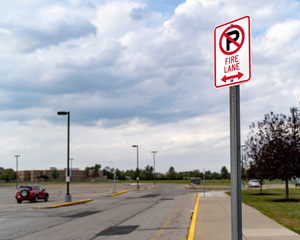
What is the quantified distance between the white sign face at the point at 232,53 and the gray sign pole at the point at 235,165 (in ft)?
0.46

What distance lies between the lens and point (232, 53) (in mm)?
3439

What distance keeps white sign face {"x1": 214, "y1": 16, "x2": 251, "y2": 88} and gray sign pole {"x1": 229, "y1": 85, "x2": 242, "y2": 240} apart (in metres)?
0.14

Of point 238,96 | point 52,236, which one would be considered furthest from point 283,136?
point 238,96

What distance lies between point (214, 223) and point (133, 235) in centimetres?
342

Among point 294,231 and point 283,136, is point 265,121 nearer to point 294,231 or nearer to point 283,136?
point 283,136

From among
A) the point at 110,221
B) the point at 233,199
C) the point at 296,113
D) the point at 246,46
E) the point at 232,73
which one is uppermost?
the point at 296,113

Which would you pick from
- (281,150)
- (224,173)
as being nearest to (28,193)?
(281,150)

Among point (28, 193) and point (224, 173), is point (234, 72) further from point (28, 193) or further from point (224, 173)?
point (224, 173)

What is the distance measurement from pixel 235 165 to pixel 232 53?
1082mm

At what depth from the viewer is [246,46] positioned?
3348mm

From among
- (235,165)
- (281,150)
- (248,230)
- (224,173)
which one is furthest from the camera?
(224,173)

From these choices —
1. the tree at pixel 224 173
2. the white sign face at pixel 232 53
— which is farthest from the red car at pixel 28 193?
the tree at pixel 224 173

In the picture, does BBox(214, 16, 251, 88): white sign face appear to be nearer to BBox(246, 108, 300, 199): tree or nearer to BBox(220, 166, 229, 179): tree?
BBox(246, 108, 300, 199): tree

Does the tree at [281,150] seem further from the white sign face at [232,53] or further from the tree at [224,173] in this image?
the tree at [224,173]
